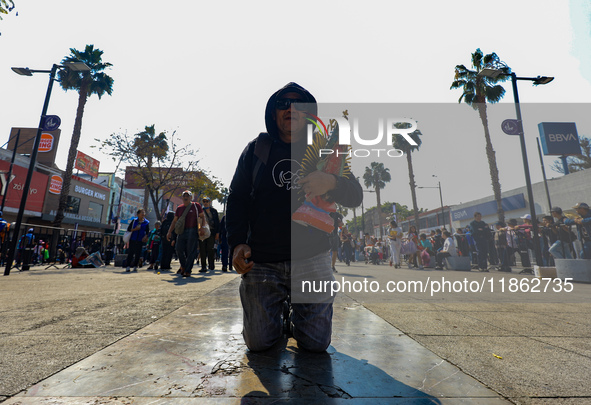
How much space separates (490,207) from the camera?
32.3 meters

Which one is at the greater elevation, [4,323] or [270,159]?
[270,159]

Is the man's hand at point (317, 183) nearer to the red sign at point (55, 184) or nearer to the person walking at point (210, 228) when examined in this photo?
the person walking at point (210, 228)

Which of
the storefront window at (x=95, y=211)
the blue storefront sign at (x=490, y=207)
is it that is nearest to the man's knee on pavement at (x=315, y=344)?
the blue storefront sign at (x=490, y=207)

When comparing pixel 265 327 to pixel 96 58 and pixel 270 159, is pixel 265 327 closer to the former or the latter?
pixel 270 159

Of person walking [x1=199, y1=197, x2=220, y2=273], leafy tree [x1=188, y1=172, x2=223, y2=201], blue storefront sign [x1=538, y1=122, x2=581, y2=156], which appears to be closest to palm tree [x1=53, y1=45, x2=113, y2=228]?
leafy tree [x1=188, y1=172, x2=223, y2=201]

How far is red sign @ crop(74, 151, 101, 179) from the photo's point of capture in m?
38.7

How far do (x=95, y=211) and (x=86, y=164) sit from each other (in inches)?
296

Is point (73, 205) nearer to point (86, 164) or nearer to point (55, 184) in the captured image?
point (55, 184)

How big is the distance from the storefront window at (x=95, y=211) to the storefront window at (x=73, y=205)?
228 cm

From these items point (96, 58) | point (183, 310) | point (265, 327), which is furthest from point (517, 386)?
point (96, 58)

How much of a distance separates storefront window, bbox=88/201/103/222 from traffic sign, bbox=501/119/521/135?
4022 cm

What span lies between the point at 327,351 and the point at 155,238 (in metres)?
9.92

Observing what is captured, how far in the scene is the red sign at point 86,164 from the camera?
127 ft

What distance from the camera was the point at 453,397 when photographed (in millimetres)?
1282
